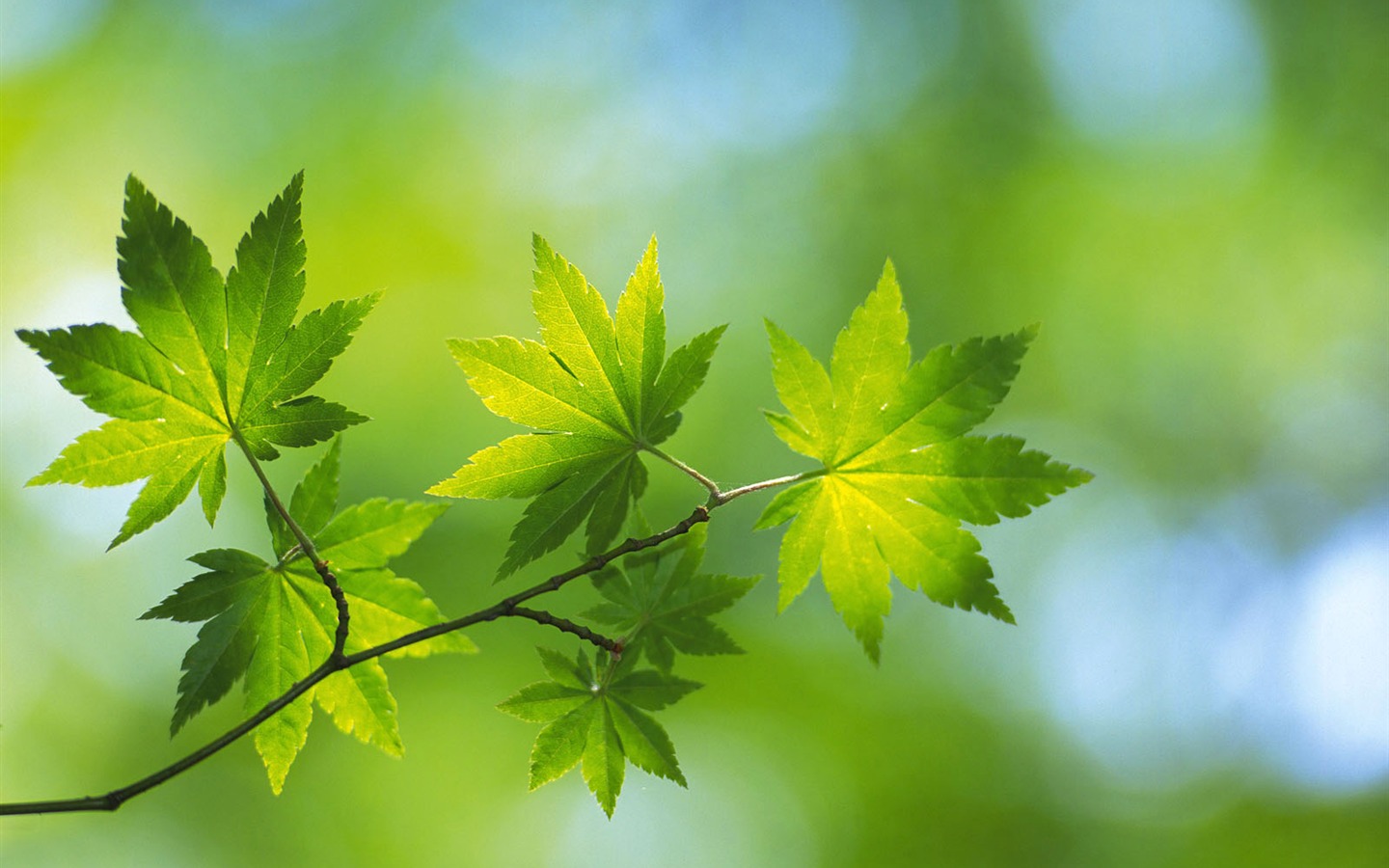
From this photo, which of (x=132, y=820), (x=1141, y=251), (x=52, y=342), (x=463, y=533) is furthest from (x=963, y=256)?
(x=52, y=342)

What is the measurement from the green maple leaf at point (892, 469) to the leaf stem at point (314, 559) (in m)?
0.45

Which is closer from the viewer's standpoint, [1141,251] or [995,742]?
[995,742]

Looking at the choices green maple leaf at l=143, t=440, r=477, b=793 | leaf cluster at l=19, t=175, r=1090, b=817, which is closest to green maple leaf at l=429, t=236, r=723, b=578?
leaf cluster at l=19, t=175, r=1090, b=817

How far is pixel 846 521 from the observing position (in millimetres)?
1146

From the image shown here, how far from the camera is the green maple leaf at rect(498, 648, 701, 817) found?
3.70 ft

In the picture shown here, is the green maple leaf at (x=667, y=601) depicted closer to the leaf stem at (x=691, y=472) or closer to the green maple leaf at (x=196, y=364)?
Result: the leaf stem at (x=691, y=472)

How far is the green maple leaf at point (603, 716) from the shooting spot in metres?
1.13

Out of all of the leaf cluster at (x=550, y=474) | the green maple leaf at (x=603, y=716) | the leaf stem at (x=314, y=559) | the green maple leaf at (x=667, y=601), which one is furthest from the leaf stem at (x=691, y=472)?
the leaf stem at (x=314, y=559)

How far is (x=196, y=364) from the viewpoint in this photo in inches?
40.9

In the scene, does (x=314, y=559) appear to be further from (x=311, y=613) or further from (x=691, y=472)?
(x=691, y=472)

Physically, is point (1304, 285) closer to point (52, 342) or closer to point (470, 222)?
point (470, 222)

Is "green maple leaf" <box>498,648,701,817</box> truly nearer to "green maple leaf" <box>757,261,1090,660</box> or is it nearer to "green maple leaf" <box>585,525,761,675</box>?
"green maple leaf" <box>585,525,761,675</box>

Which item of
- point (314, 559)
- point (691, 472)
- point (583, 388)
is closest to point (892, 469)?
point (691, 472)

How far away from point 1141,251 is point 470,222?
635 centimetres
